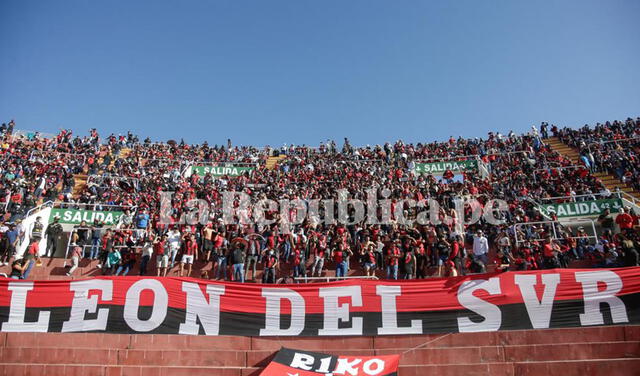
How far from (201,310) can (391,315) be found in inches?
187

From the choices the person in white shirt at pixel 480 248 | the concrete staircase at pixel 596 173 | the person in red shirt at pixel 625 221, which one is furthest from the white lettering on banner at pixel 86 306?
the concrete staircase at pixel 596 173

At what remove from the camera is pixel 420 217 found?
18.1 metres

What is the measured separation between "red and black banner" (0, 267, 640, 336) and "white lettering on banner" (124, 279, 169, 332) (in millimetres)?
24

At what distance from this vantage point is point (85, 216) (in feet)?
69.7

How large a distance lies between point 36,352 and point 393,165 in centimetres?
2373

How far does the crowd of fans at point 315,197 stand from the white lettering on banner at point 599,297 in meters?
2.81

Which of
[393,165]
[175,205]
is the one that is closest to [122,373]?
[175,205]

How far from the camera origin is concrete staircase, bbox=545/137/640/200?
2190 cm

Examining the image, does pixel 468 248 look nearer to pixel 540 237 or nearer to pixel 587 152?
pixel 540 237

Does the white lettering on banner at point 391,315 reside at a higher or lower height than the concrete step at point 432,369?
higher

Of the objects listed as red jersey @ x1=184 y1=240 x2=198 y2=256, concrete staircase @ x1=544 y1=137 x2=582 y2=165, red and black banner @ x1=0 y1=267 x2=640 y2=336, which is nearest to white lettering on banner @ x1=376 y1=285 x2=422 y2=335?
red and black banner @ x1=0 y1=267 x2=640 y2=336

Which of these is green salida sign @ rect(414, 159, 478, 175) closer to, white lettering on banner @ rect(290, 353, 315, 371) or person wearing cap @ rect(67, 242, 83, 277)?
person wearing cap @ rect(67, 242, 83, 277)

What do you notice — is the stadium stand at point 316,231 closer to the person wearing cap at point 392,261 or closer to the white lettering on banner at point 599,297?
the person wearing cap at point 392,261

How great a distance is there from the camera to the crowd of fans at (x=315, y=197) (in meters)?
14.5
